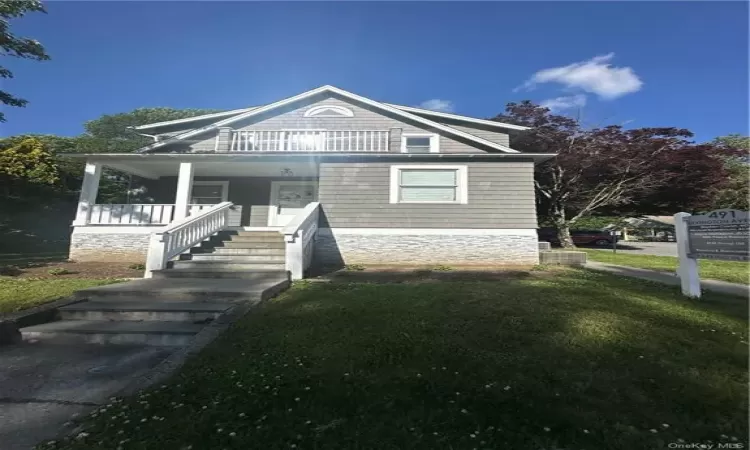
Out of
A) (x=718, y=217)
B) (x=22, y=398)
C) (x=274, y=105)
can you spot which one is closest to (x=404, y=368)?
(x=22, y=398)

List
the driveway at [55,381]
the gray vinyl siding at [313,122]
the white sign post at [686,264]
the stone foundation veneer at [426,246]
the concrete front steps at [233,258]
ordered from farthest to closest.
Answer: the gray vinyl siding at [313,122] → the stone foundation veneer at [426,246] → the concrete front steps at [233,258] → the white sign post at [686,264] → the driveway at [55,381]

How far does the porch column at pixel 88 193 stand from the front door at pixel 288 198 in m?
5.47

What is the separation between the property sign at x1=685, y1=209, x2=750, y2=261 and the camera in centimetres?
491

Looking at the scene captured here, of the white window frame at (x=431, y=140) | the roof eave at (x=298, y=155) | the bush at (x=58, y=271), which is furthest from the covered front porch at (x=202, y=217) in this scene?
the white window frame at (x=431, y=140)

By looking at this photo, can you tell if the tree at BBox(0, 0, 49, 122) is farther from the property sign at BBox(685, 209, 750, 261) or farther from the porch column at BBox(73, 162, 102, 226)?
the property sign at BBox(685, 209, 750, 261)

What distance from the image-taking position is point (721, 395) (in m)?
2.71

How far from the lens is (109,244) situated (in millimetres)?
11141

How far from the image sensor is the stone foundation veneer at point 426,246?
10922mm

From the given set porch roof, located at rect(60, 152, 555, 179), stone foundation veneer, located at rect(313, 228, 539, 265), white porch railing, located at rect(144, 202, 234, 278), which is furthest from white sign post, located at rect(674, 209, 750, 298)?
white porch railing, located at rect(144, 202, 234, 278)

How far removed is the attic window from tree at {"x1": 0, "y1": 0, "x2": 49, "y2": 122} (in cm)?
801

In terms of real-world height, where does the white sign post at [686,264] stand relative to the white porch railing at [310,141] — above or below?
below

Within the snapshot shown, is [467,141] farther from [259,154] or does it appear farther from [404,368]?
[404,368]

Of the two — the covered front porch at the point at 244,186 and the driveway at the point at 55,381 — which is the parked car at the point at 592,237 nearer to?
the covered front porch at the point at 244,186

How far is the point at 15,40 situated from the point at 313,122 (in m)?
8.76
